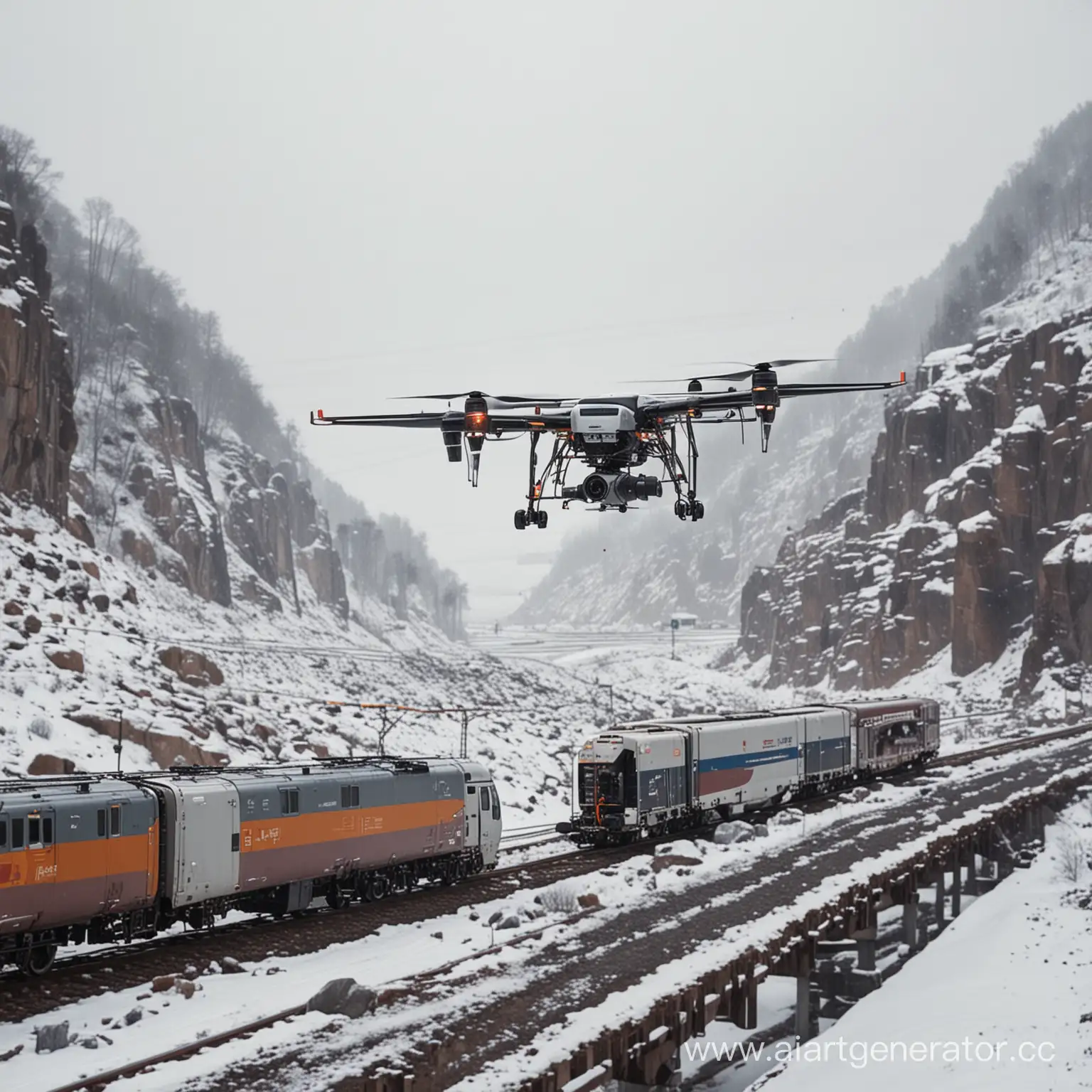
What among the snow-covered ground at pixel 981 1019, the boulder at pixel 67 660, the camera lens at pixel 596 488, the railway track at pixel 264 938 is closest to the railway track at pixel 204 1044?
the railway track at pixel 264 938

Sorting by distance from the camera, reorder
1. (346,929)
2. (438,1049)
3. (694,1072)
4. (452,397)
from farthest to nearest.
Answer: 1. (694,1072)
2. (346,929)
3. (452,397)
4. (438,1049)

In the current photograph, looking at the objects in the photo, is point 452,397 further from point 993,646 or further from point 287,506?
point 287,506

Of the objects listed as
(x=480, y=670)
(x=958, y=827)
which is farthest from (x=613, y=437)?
(x=480, y=670)

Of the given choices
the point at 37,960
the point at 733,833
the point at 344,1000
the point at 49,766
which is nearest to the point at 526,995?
the point at 344,1000

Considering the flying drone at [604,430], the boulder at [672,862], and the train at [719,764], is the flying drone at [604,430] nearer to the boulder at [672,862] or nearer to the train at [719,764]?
the boulder at [672,862]

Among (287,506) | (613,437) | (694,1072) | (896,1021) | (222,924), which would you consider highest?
(287,506)
